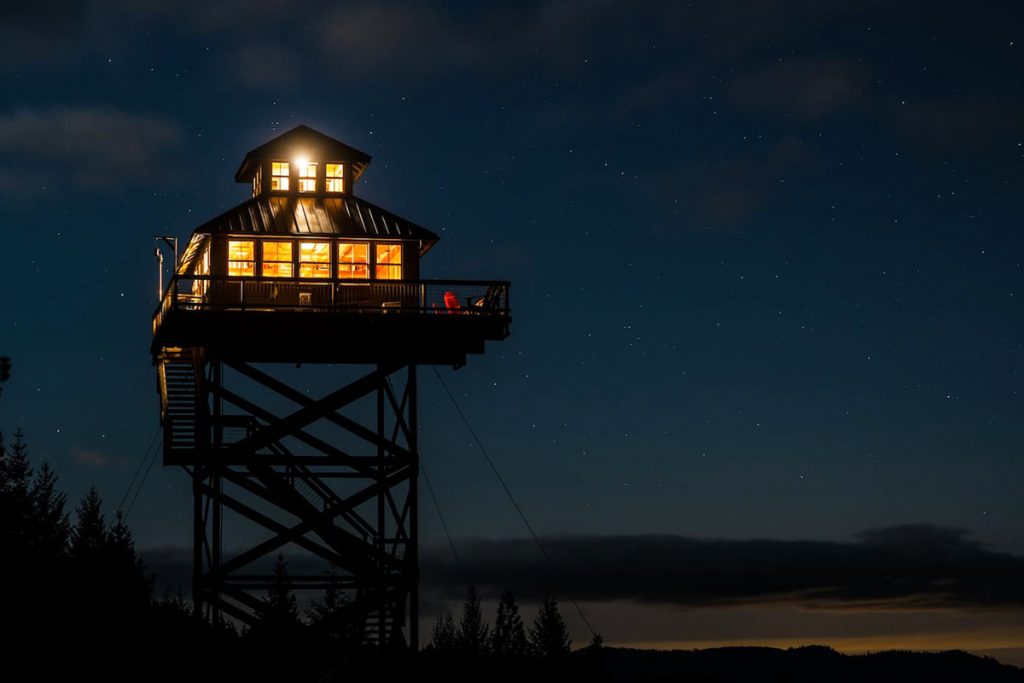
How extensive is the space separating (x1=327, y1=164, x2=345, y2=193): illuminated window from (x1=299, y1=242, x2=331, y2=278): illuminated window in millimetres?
3291

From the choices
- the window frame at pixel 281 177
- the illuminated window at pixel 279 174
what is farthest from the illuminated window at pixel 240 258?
the illuminated window at pixel 279 174

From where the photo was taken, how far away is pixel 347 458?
51594 mm

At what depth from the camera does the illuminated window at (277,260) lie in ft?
169

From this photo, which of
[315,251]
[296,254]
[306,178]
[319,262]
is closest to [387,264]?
[319,262]

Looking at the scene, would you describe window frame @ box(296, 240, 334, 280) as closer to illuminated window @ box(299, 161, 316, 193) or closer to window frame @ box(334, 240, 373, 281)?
window frame @ box(334, 240, 373, 281)

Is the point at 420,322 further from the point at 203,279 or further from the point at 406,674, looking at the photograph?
the point at 406,674

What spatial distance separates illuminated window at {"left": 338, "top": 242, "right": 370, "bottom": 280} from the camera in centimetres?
5212

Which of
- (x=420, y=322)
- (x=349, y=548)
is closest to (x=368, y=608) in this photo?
(x=349, y=548)

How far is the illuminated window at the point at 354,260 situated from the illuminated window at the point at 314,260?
39 cm

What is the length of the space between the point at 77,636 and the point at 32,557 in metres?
10.1

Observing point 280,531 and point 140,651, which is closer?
point 140,651

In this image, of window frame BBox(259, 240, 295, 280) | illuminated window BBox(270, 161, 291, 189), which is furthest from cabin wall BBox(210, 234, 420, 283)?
illuminated window BBox(270, 161, 291, 189)

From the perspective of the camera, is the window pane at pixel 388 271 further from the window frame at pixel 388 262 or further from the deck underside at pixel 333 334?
the deck underside at pixel 333 334

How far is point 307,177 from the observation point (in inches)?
2158
